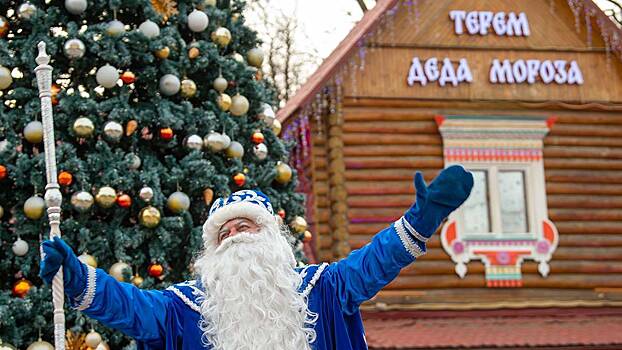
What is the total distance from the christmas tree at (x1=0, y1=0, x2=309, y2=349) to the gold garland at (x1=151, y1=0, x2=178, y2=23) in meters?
0.01

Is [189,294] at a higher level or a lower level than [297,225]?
lower

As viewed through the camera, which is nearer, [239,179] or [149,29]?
[149,29]

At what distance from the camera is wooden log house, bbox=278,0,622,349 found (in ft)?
41.7

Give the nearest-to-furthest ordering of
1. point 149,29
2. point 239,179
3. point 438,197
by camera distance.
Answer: point 438,197 < point 149,29 < point 239,179

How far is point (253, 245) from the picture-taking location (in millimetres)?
4801

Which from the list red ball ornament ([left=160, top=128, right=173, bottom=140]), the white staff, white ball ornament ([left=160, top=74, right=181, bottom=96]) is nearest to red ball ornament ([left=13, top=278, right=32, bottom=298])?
red ball ornament ([left=160, top=128, right=173, bottom=140])

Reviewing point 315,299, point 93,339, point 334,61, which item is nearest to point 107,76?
point 93,339

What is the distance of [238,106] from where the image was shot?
25.8ft

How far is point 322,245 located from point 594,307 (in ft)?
11.4

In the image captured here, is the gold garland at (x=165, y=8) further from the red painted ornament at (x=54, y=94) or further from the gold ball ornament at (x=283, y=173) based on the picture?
the gold ball ornament at (x=283, y=173)

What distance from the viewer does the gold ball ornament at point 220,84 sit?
307 inches

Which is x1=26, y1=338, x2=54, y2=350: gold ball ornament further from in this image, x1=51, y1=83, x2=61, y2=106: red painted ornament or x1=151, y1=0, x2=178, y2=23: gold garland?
x1=151, y1=0, x2=178, y2=23: gold garland

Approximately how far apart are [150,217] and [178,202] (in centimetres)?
25

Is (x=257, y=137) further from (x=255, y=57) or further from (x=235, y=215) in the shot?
(x=235, y=215)
